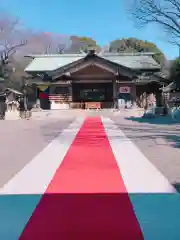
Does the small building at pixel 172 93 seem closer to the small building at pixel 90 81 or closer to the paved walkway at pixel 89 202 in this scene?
the small building at pixel 90 81

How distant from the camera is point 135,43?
5656cm

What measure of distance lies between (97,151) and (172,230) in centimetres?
496

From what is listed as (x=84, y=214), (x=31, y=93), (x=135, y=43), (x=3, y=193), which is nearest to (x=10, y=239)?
(x=84, y=214)

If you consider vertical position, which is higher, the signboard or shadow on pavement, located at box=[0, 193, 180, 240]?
the signboard

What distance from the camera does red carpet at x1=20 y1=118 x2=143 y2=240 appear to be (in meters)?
3.11

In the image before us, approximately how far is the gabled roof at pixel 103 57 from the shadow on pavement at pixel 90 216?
Answer: 87.3ft

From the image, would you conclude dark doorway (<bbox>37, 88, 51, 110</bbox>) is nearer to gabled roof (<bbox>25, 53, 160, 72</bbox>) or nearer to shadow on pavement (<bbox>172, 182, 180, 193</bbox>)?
gabled roof (<bbox>25, 53, 160, 72</bbox>)

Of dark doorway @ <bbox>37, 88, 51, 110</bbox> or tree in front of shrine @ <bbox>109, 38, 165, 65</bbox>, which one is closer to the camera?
dark doorway @ <bbox>37, 88, 51, 110</bbox>

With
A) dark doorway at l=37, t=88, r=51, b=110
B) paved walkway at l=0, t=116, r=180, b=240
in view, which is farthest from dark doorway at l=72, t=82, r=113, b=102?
paved walkway at l=0, t=116, r=180, b=240

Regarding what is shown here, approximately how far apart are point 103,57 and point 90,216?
2782 centimetres

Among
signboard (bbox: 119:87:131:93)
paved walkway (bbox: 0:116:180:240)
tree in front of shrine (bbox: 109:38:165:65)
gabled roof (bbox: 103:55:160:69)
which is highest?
tree in front of shrine (bbox: 109:38:165:65)

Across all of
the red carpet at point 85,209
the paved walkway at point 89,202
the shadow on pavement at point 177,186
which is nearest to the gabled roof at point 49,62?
the paved walkway at point 89,202

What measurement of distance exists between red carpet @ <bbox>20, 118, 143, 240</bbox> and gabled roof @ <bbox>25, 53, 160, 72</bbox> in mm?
25467

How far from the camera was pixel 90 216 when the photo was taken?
139 inches
